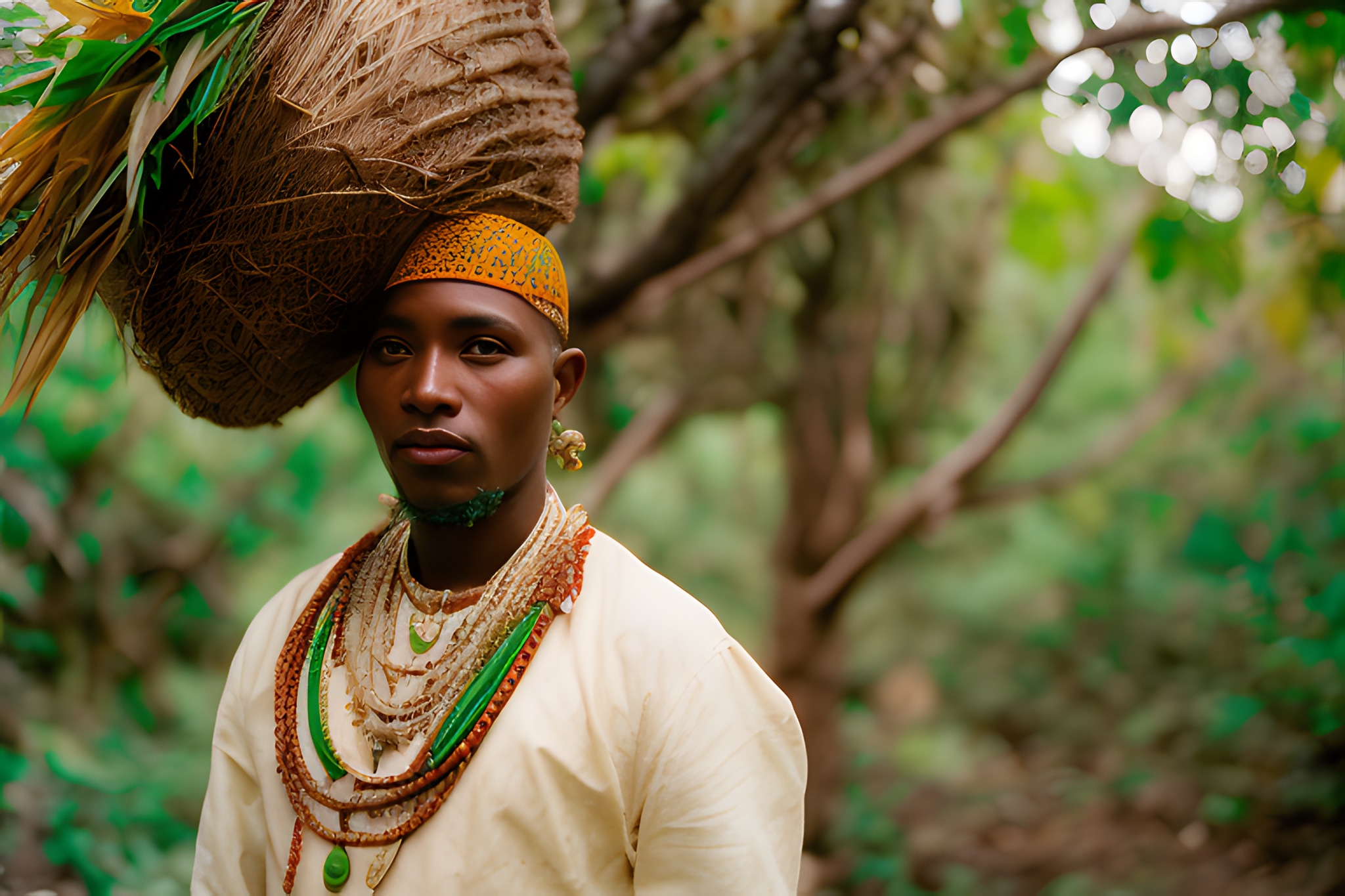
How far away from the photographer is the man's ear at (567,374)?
5.21 feet

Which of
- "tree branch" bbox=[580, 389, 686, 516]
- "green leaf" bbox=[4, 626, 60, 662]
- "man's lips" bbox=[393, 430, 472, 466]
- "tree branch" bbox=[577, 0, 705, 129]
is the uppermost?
"tree branch" bbox=[577, 0, 705, 129]

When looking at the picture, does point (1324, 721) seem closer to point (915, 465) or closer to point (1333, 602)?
point (1333, 602)

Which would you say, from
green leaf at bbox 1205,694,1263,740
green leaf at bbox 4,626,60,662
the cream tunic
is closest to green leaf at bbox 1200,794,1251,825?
green leaf at bbox 1205,694,1263,740

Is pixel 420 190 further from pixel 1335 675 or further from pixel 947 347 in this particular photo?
pixel 1335 675

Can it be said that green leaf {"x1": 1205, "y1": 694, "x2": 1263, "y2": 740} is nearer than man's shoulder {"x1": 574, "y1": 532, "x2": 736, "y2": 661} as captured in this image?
No

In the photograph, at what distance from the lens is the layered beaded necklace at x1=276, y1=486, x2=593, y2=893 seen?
1400 millimetres

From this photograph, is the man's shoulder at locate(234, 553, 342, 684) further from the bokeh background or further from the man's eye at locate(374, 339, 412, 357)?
the bokeh background

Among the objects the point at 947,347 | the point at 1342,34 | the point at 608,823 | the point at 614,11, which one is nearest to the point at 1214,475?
the point at 947,347

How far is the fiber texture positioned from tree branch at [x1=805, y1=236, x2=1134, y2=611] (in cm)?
256

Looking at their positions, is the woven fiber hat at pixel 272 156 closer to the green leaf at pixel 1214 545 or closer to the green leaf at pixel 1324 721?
the green leaf at pixel 1324 721

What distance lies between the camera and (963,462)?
152 inches

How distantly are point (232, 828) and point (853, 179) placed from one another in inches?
103

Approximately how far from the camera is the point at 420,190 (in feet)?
4.59

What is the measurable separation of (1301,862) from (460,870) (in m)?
4.36
